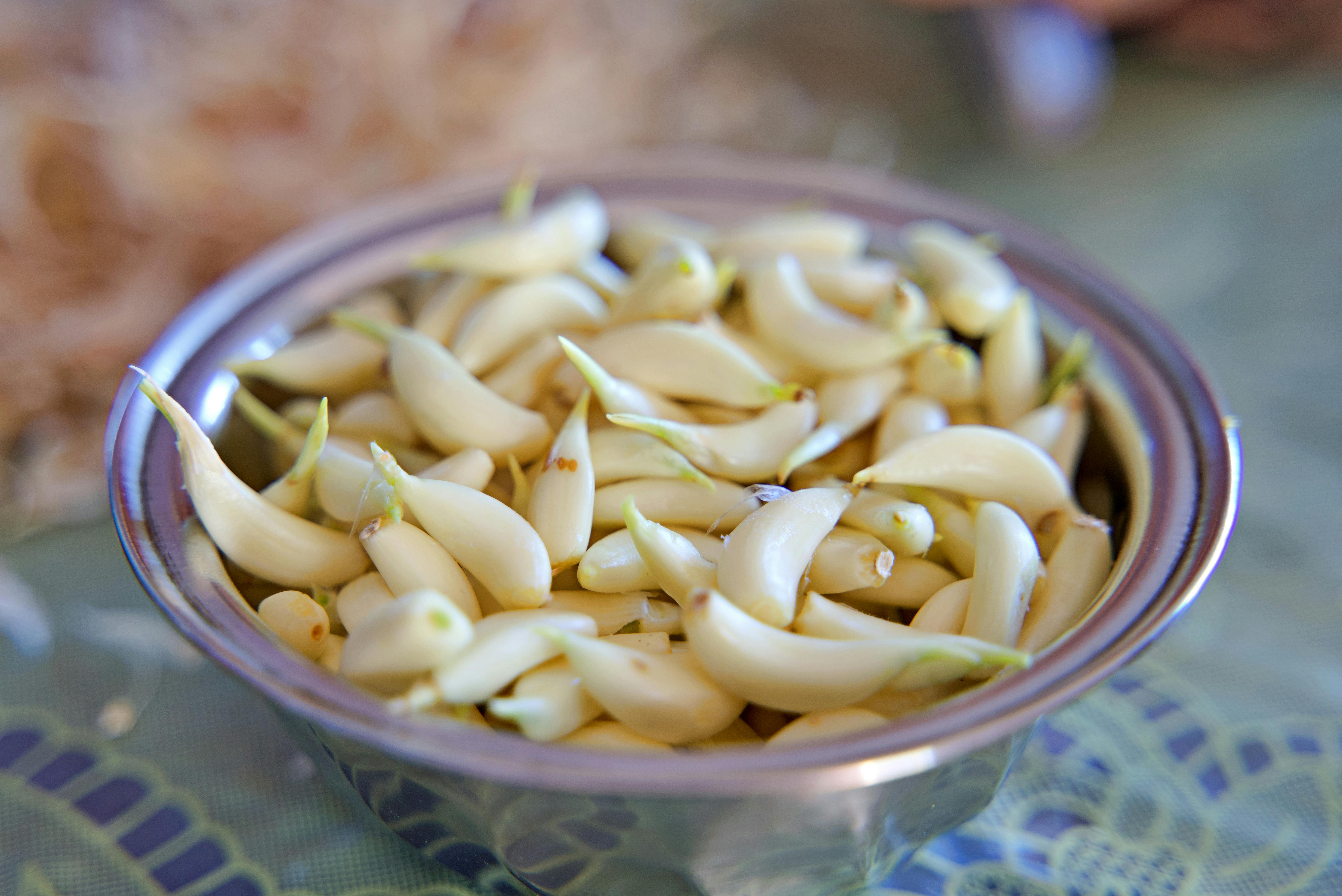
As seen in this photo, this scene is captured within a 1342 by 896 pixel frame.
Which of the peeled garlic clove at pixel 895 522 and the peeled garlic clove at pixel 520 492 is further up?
the peeled garlic clove at pixel 895 522

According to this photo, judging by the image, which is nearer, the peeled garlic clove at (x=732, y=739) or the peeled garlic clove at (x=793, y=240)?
the peeled garlic clove at (x=732, y=739)

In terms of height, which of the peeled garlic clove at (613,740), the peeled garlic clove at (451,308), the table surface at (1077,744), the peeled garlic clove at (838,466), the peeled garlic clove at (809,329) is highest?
the peeled garlic clove at (809,329)

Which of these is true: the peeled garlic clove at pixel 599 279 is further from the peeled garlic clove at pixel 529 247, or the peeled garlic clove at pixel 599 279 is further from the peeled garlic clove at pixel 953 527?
the peeled garlic clove at pixel 953 527

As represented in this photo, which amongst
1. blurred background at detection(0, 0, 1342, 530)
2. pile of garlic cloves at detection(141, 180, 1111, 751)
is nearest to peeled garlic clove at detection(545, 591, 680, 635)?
pile of garlic cloves at detection(141, 180, 1111, 751)

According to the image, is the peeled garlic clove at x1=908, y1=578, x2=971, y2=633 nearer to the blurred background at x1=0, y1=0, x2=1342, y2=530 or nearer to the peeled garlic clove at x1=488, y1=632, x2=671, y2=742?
the peeled garlic clove at x1=488, y1=632, x2=671, y2=742

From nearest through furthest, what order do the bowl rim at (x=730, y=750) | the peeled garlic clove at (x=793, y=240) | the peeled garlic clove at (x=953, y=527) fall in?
1. the bowl rim at (x=730, y=750)
2. the peeled garlic clove at (x=953, y=527)
3. the peeled garlic clove at (x=793, y=240)

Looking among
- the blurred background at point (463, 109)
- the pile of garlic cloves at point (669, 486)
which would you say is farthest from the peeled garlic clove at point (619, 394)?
the blurred background at point (463, 109)

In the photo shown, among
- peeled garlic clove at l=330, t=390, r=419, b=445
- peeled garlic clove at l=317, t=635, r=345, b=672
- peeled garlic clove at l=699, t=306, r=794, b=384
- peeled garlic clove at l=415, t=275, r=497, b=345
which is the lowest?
peeled garlic clove at l=317, t=635, r=345, b=672
